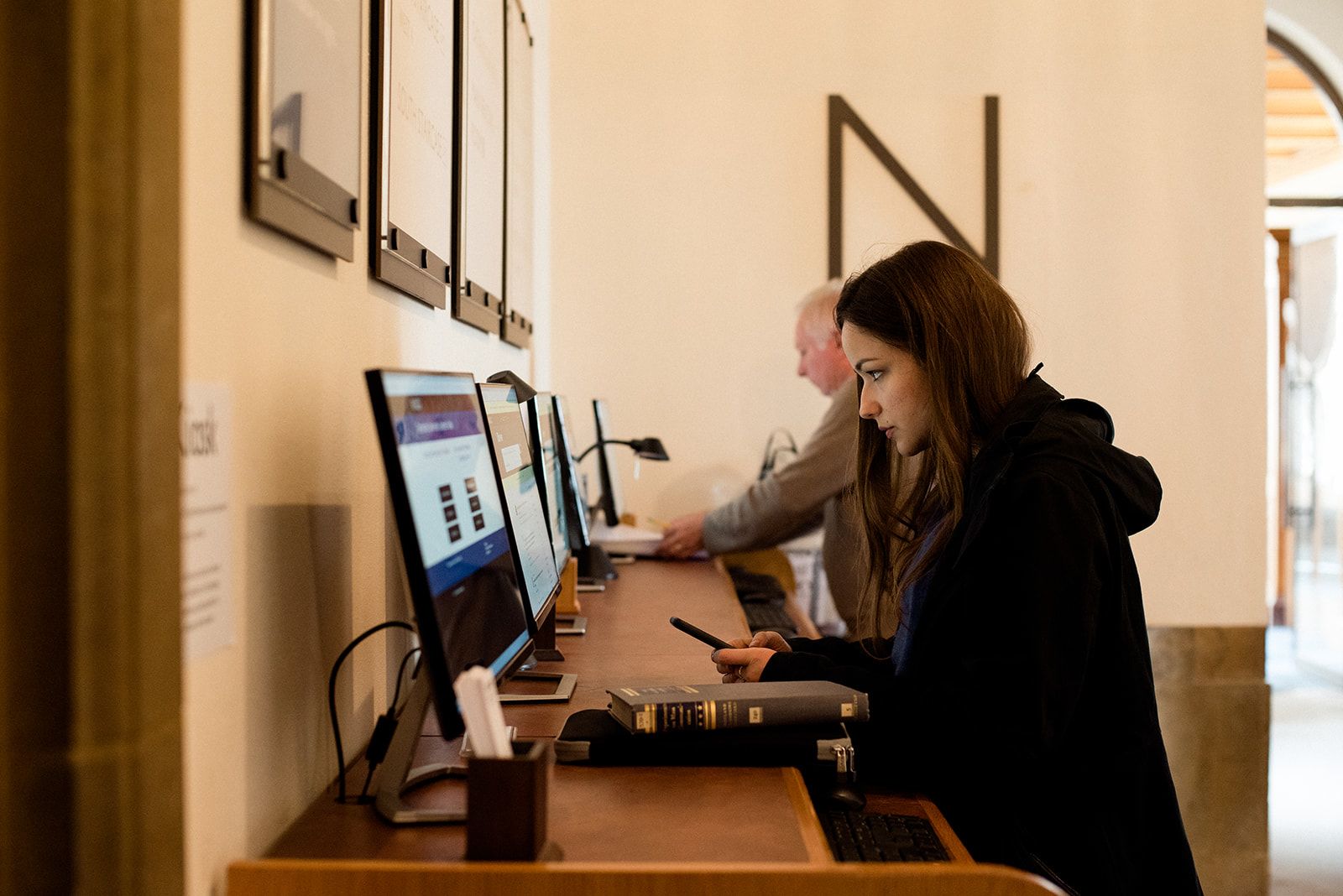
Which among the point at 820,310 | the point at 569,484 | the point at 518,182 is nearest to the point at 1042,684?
the point at 569,484

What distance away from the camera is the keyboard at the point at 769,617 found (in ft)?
8.57

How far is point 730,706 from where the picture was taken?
1287mm

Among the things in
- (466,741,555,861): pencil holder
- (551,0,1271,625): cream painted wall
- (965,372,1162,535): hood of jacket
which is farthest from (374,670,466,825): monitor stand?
(551,0,1271,625): cream painted wall

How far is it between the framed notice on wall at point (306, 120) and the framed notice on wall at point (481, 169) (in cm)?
77

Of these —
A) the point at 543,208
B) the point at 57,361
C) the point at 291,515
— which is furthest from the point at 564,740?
the point at 543,208

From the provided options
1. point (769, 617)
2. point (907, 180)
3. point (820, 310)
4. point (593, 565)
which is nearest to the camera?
point (769, 617)

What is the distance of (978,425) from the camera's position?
5.31 feet

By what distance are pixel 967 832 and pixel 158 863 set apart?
→ 920 millimetres

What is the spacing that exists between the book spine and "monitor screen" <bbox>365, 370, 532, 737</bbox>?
0.16 m

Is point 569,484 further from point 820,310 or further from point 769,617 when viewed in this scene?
point 820,310

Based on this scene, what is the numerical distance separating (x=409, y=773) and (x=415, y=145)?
0.97m

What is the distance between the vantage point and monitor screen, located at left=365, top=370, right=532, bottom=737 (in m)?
0.97

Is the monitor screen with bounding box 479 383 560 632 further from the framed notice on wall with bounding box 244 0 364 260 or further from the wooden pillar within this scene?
the wooden pillar

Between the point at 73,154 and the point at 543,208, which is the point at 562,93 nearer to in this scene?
the point at 543,208
